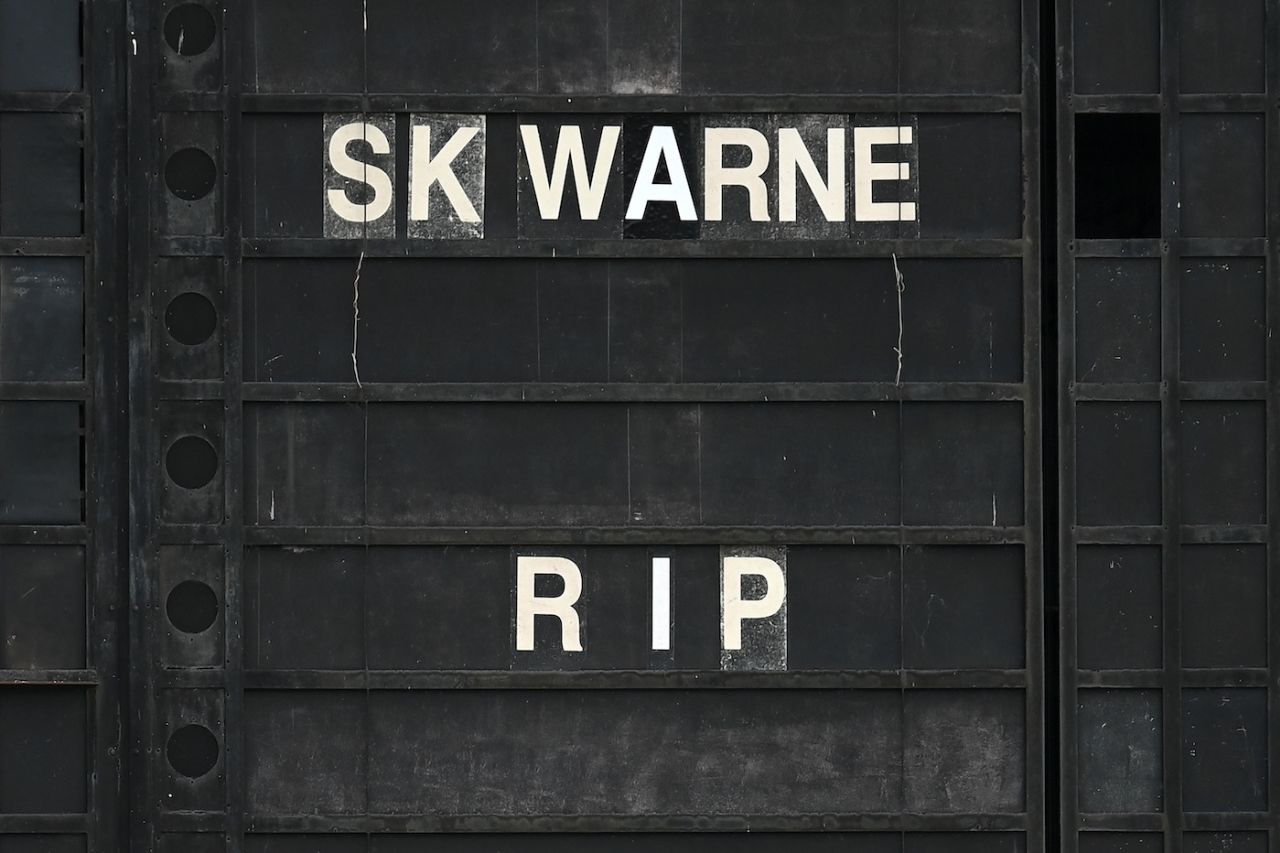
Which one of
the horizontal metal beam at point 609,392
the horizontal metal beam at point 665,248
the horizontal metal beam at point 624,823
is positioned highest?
the horizontal metal beam at point 665,248

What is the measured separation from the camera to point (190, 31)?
894cm

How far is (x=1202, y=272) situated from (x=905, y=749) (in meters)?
3.32

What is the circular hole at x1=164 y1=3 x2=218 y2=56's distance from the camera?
29.3 feet

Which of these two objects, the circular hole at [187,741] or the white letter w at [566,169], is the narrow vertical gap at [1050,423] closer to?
the white letter w at [566,169]

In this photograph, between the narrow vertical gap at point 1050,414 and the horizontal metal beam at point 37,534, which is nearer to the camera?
the horizontal metal beam at point 37,534

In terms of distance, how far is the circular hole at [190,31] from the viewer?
8938 mm

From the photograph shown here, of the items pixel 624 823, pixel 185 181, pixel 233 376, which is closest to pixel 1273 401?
pixel 624 823

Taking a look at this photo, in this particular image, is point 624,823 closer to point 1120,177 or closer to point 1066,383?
point 1066,383

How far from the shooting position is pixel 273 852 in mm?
9016

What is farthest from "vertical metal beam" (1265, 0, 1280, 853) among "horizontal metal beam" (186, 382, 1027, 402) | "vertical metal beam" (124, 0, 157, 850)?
"vertical metal beam" (124, 0, 157, 850)

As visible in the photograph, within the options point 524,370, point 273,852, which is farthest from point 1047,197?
point 273,852

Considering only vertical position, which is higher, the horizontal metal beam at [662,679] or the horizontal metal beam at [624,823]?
the horizontal metal beam at [662,679]

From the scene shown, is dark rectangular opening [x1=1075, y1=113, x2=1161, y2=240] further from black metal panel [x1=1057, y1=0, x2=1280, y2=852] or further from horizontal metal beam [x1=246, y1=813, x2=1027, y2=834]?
horizontal metal beam [x1=246, y1=813, x2=1027, y2=834]

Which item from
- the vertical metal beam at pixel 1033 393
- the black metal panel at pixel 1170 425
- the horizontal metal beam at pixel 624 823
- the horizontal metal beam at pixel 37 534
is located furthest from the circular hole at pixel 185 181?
the black metal panel at pixel 1170 425
